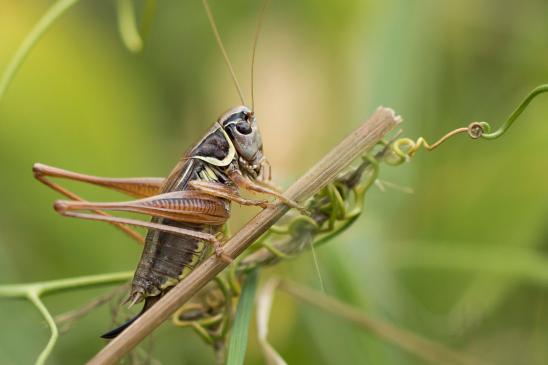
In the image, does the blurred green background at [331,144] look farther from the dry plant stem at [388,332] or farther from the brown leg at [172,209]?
the brown leg at [172,209]

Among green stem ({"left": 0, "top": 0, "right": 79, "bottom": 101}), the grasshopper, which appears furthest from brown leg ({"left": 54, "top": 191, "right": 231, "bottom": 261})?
green stem ({"left": 0, "top": 0, "right": 79, "bottom": 101})

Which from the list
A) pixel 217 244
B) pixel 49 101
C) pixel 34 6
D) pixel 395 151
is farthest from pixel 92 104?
pixel 395 151

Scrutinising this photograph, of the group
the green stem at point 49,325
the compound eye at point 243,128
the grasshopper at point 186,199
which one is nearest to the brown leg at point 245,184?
the grasshopper at point 186,199

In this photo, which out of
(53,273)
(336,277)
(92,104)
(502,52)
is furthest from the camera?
(502,52)

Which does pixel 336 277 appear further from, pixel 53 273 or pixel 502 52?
pixel 502 52

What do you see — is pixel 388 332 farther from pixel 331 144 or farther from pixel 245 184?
pixel 331 144

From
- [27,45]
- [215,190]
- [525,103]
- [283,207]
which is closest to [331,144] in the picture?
[215,190]
